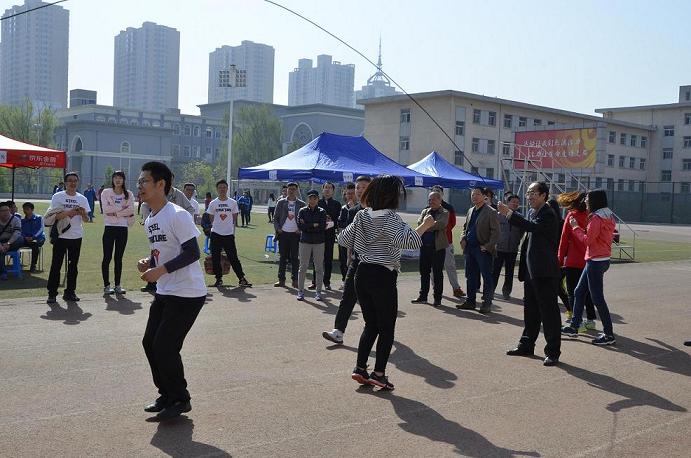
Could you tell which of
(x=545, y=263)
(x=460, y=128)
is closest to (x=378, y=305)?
(x=545, y=263)

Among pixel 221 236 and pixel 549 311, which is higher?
pixel 221 236

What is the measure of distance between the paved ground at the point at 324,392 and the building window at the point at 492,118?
6362 cm

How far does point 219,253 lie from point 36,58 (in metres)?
193

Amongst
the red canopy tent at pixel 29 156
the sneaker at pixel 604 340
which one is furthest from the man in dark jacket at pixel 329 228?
the red canopy tent at pixel 29 156

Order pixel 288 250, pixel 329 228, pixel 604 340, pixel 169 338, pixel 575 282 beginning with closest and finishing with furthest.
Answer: pixel 169 338 → pixel 604 340 → pixel 575 282 → pixel 329 228 → pixel 288 250

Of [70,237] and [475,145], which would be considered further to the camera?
[475,145]

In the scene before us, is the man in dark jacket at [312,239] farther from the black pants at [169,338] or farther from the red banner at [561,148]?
the red banner at [561,148]

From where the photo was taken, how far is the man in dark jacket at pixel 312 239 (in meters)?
12.1

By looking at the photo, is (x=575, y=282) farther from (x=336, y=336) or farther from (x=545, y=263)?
(x=336, y=336)

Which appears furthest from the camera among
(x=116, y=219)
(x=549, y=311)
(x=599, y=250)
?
(x=116, y=219)

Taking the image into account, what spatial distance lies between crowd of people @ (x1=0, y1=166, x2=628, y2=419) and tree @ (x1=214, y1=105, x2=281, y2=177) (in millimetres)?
79448

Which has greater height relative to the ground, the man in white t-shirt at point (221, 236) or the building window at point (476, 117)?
the building window at point (476, 117)

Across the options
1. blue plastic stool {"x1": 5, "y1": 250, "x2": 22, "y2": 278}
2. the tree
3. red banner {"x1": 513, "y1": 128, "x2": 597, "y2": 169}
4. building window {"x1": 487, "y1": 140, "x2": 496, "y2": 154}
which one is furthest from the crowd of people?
the tree

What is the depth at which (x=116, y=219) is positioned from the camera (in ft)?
38.3
